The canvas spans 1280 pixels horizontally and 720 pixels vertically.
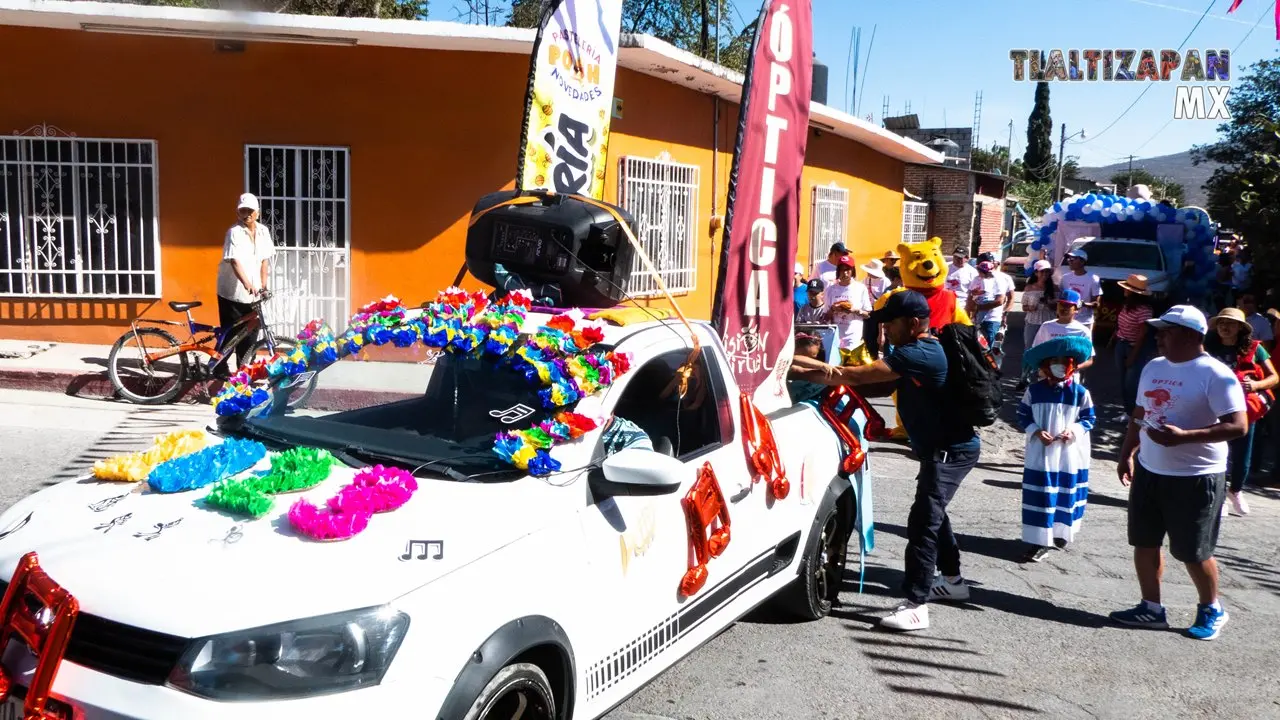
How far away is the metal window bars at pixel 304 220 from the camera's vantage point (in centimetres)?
1161

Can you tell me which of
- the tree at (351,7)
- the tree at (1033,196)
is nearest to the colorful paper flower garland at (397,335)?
the tree at (351,7)

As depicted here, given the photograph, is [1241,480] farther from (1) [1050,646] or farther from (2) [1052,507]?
(1) [1050,646]

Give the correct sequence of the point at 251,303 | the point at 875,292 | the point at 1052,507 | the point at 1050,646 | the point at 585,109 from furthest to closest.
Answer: the point at 875,292
the point at 251,303
the point at 585,109
the point at 1052,507
the point at 1050,646

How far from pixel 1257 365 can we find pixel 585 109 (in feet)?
18.1

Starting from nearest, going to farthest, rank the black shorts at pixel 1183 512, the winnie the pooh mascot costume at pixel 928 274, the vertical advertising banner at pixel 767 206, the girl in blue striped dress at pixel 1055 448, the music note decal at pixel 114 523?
the music note decal at pixel 114 523
the black shorts at pixel 1183 512
the vertical advertising banner at pixel 767 206
the winnie the pooh mascot costume at pixel 928 274
the girl in blue striped dress at pixel 1055 448

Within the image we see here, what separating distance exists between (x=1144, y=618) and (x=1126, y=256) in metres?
19.2

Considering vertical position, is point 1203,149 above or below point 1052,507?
above

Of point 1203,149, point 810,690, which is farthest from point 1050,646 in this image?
point 1203,149

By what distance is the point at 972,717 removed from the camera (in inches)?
178

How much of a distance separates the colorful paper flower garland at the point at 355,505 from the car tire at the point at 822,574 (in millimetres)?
2403

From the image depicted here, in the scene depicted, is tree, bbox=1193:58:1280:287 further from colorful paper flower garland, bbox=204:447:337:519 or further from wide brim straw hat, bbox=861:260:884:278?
colorful paper flower garland, bbox=204:447:337:519

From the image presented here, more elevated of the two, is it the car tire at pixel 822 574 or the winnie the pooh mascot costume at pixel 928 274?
the winnie the pooh mascot costume at pixel 928 274

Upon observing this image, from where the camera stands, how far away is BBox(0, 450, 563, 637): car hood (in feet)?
9.11

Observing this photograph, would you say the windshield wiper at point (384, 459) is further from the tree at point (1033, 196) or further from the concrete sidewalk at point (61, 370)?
the tree at point (1033, 196)
